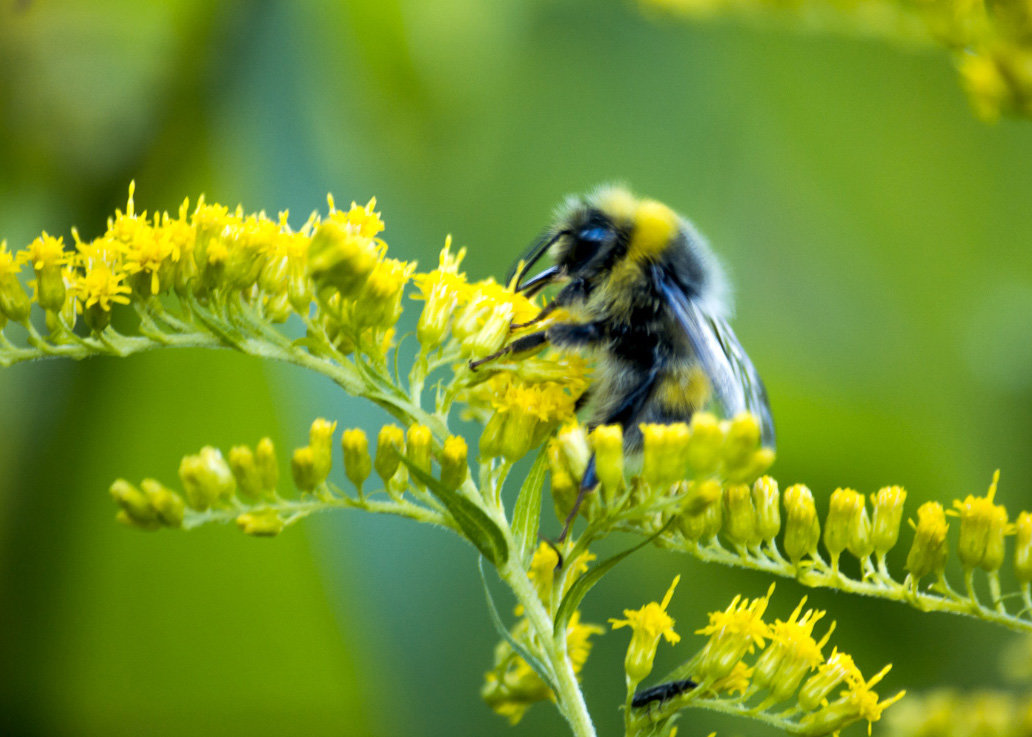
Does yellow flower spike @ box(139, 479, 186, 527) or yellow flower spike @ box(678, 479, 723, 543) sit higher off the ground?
yellow flower spike @ box(139, 479, 186, 527)

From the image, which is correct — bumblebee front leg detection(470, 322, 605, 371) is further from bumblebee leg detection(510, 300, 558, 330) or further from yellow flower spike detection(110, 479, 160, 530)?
yellow flower spike detection(110, 479, 160, 530)

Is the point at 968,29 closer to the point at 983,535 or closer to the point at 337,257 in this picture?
the point at 983,535

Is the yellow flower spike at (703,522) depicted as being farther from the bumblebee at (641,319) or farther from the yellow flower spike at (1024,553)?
the yellow flower spike at (1024,553)

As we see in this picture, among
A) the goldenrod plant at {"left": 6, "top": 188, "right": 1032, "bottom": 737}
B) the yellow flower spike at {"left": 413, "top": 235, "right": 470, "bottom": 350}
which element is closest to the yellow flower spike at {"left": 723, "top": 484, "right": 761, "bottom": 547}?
the goldenrod plant at {"left": 6, "top": 188, "right": 1032, "bottom": 737}

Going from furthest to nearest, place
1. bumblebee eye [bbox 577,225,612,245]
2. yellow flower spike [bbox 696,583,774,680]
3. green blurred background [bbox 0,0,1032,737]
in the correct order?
green blurred background [bbox 0,0,1032,737], bumblebee eye [bbox 577,225,612,245], yellow flower spike [bbox 696,583,774,680]

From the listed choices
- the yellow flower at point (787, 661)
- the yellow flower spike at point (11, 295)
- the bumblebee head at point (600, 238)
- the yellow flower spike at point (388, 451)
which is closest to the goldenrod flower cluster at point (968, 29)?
the bumblebee head at point (600, 238)

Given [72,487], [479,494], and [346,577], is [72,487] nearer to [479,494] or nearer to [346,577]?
[346,577]
